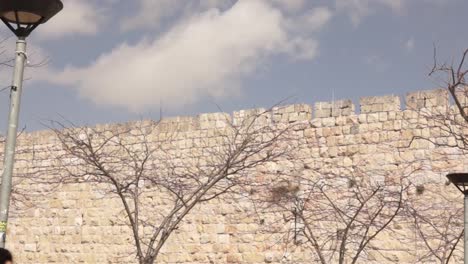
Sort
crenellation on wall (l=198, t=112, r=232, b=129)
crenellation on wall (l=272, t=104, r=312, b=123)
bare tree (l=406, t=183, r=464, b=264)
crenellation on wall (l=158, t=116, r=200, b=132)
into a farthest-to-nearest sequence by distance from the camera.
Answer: crenellation on wall (l=158, t=116, r=200, b=132), crenellation on wall (l=198, t=112, r=232, b=129), crenellation on wall (l=272, t=104, r=312, b=123), bare tree (l=406, t=183, r=464, b=264)

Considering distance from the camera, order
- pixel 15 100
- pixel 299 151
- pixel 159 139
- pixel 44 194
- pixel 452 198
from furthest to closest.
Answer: pixel 44 194 < pixel 159 139 < pixel 299 151 < pixel 452 198 < pixel 15 100

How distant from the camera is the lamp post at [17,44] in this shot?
469cm

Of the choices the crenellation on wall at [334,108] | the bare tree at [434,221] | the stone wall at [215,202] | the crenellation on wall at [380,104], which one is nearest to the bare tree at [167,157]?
the stone wall at [215,202]

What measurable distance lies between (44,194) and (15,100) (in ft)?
28.2

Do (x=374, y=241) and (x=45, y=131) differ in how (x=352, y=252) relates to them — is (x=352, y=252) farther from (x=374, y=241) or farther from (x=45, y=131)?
(x=45, y=131)

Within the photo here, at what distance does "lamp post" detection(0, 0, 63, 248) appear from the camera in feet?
15.4

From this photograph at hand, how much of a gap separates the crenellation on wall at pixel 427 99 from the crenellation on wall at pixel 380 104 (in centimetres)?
17

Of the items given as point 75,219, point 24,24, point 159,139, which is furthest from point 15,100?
point 75,219

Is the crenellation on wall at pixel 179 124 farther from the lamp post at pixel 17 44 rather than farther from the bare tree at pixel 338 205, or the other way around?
the lamp post at pixel 17 44

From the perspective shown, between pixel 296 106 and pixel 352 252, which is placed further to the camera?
pixel 296 106

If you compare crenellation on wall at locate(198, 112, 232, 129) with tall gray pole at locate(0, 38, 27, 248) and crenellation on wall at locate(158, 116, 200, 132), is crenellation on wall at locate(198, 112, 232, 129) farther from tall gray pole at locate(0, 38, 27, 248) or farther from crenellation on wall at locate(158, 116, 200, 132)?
tall gray pole at locate(0, 38, 27, 248)

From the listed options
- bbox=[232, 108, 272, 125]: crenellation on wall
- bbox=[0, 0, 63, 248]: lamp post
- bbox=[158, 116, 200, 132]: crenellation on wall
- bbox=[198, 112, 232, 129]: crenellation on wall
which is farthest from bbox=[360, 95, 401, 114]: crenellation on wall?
bbox=[0, 0, 63, 248]: lamp post

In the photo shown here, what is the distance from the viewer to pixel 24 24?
4953mm

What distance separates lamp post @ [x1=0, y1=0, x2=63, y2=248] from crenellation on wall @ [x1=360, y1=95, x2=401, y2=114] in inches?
245
